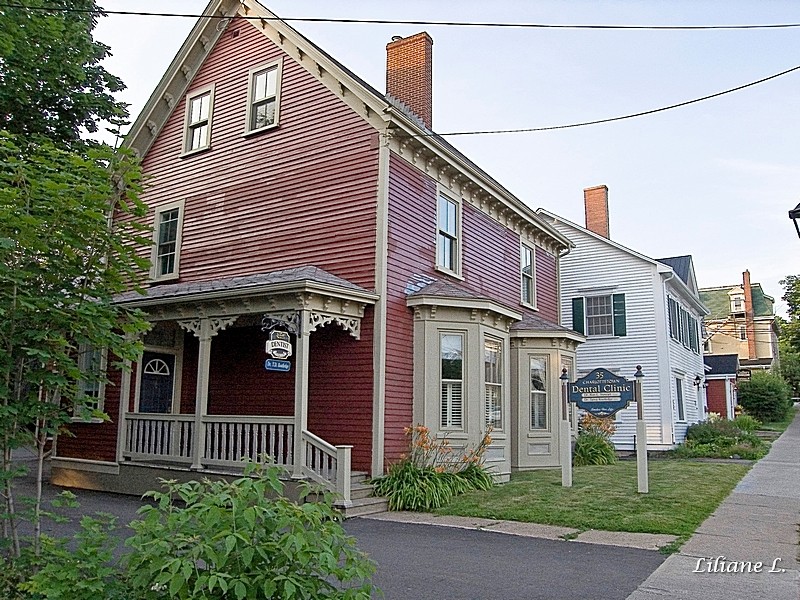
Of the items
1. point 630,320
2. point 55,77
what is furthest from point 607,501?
point 630,320

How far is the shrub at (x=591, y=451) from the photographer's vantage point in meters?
16.8

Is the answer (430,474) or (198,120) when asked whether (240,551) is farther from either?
(198,120)

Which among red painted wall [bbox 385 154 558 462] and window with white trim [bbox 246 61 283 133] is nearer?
red painted wall [bbox 385 154 558 462]

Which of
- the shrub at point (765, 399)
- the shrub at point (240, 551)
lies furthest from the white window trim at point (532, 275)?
the shrub at point (765, 399)

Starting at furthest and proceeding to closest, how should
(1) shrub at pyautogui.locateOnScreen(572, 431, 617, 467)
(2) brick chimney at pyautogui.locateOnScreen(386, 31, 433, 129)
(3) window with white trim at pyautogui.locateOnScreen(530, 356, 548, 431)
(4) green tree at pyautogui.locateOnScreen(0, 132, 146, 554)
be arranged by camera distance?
1. (1) shrub at pyautogui.locateOnScreen(572, 431, 617, 467)
2. (2) brick chimney at pyautogui.locateOnScreen(386, 31, 433, 129)
3. (3) window with white trim at pyautogui.locateOnScreen(530, 356, 548, 431)
4. (4) green tree at pyautogui.locateOnScreen(0, 132, 146, 554)

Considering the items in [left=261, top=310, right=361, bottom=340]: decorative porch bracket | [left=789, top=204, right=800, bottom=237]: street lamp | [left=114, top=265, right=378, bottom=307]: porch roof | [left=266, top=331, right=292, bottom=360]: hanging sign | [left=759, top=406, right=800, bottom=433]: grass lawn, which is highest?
[left=789, top=204, right=800, bottom=237]: street lamp

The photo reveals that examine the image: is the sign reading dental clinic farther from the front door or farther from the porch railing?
the front door

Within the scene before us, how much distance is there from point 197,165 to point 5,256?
10.7 metres

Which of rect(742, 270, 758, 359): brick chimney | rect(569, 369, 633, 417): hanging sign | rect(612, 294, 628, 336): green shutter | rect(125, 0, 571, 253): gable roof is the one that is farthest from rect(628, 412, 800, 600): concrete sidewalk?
rect(742, 270, 758, 359): brick chimney

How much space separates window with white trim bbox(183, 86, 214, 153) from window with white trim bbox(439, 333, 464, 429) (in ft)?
23.1

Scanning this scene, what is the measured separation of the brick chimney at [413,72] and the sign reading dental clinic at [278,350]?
7.29 meters

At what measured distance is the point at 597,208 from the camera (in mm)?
25953

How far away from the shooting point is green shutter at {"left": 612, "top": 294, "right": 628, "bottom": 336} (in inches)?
909

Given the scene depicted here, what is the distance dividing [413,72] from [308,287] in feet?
25.8
